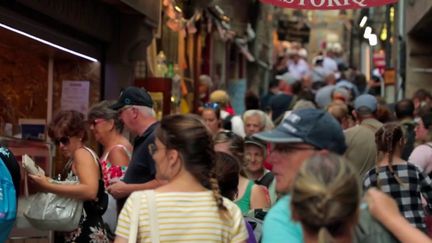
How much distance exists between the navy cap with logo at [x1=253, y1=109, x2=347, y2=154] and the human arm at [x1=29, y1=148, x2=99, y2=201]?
285cm

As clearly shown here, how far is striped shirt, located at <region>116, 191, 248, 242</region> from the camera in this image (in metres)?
4.31

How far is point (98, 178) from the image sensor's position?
22.1 ft

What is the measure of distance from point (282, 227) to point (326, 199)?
532 millimetres

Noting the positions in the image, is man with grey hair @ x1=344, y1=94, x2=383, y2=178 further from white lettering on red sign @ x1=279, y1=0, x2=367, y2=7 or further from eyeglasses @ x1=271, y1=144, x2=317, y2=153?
eyeglasses @ x1=271, y1=144, x2=317, y2=153

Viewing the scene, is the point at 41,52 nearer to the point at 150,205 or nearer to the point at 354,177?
the point at 150,205

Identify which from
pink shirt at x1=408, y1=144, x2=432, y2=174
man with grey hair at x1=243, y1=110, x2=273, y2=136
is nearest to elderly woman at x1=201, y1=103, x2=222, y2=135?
man with grey hair at x1=243, y1=110, x2=273, y2=136

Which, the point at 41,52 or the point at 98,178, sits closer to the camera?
the point at 98,178

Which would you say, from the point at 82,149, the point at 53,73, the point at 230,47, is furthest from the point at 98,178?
the point at 230,47

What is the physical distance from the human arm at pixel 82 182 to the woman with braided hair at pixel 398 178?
1.89 meters

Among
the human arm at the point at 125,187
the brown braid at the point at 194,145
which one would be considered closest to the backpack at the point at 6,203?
the human arm at the point at 125,187

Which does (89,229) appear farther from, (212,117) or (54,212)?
(212,117)

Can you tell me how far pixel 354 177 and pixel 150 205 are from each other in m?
1.23

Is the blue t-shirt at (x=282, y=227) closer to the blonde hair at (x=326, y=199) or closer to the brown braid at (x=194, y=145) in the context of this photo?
Answer: the blonde hair at (x=326, y=199)

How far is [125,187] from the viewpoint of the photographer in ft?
23.3
